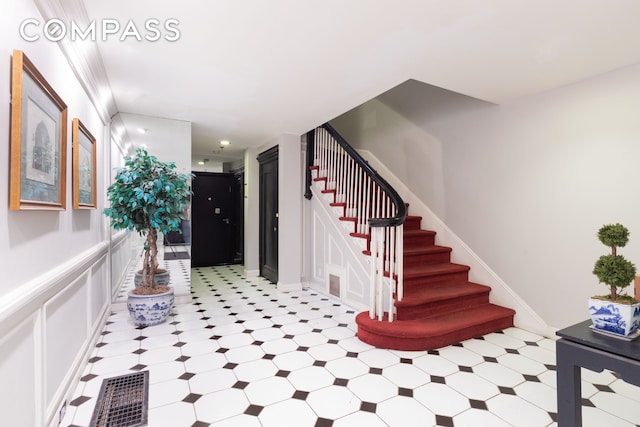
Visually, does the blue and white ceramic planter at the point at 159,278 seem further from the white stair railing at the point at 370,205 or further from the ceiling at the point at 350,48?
the white stair railing at the point at 370,205

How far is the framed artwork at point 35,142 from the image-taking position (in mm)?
1351

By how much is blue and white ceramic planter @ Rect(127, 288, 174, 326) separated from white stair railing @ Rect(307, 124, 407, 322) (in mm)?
2321

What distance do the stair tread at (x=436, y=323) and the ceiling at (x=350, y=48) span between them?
7.69 ft

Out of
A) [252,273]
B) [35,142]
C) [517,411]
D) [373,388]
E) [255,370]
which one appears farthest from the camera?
[252,273]

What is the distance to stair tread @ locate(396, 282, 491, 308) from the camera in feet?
10.5

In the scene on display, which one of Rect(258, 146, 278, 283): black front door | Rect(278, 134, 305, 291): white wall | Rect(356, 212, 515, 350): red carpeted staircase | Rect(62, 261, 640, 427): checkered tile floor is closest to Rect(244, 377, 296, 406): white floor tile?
Rect(62, 261, 640, 427): checkered tile floor

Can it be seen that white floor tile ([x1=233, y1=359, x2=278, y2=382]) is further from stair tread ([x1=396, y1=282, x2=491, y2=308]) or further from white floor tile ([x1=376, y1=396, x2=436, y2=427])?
stair tread ([x1=396, y1=282, x2=491, y2=308])

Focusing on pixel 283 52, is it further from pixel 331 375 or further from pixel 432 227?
pixel 432 227

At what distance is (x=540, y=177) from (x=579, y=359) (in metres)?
2.43

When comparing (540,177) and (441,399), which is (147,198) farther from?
(540,177)

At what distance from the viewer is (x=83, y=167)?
2.61 metres

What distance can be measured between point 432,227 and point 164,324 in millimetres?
3678

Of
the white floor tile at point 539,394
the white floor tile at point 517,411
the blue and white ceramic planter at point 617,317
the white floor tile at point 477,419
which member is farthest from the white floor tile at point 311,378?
the blue and white ceramic planter at point 617,317

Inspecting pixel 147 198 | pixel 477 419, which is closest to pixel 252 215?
pixel 147 198
